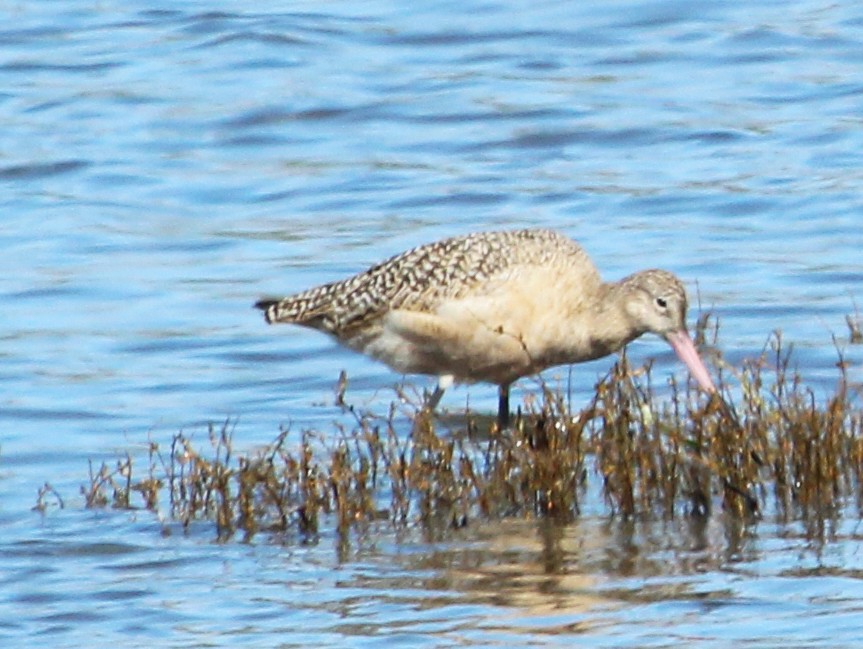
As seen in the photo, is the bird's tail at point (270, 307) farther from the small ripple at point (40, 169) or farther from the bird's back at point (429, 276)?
the small ripple at point (40, 169)

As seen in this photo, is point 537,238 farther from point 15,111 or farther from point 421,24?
point 421,24

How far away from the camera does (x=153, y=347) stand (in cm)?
1167

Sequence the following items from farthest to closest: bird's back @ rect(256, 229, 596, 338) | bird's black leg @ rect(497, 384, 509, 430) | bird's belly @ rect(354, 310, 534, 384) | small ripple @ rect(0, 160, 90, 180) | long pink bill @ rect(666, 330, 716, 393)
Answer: small ripple @ rect(0, 160, 90, 180)
bird's black leg @ rect(497, 384, 509, 430)
bird's back @ rect(256, 229, 596, 338)
bird's belly @ rect(354, 310, 534, 384)
long pink bill @ rect(666, 330, 716, 393)

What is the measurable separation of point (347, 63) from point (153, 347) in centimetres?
811

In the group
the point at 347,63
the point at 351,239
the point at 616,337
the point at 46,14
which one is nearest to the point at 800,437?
the point at 616,337

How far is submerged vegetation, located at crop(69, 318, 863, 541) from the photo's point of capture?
764cm

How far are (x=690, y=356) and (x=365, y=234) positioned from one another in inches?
201

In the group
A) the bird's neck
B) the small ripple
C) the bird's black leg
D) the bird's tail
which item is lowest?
the bird's black leg

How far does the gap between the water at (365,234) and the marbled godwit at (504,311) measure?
0.86 metres

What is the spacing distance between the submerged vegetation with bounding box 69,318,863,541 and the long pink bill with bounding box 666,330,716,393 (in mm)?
813

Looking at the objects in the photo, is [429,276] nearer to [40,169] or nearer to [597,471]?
[597,471]

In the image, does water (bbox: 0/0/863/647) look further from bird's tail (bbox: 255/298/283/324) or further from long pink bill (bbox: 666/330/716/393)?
long pink bill (bbox: 666/330/716/393)

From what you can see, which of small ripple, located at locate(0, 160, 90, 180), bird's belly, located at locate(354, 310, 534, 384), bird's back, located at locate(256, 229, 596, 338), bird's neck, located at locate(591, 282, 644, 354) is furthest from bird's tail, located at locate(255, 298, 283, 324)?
small ripple, located at locate(0, 160, 90, 180)

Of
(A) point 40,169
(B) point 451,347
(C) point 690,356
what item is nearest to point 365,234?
(A) point 40,169
